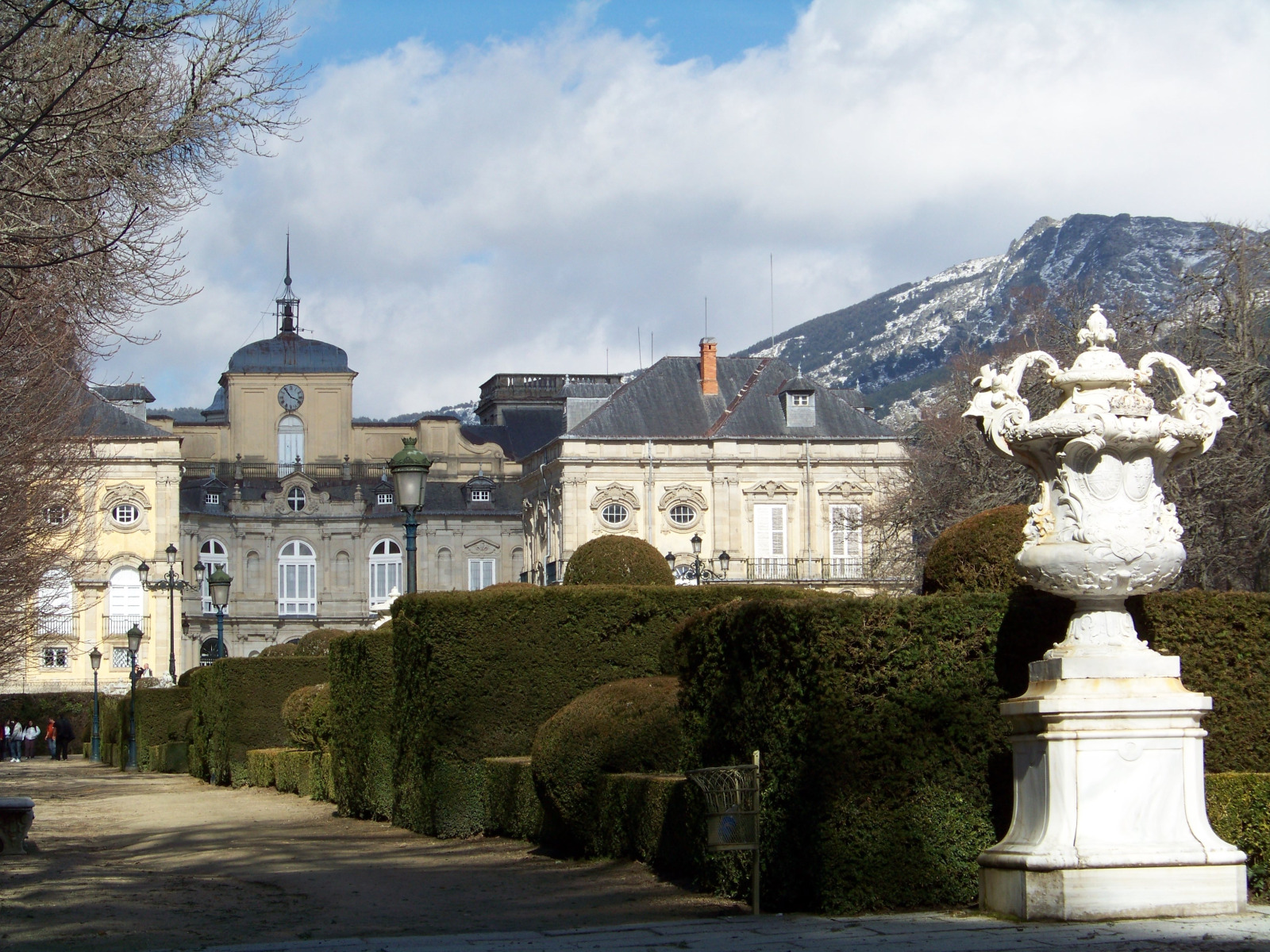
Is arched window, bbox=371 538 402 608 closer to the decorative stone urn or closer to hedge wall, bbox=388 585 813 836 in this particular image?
hedge wall, bbox=388 585 813 836

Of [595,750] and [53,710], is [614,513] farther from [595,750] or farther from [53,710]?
[595,750]

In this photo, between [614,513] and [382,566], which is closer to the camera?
[614,513]

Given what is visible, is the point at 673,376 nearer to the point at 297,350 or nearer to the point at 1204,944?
the point at 297,350

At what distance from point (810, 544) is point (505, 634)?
41201 millimetres

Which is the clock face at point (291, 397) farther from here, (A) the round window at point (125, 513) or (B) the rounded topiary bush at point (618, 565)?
(B) the rounded topiary bush at point (618, 565)

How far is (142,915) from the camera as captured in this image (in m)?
10.7

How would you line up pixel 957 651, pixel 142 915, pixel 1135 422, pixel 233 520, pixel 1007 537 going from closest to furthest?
pixel 1135 422 < pixel 957 651 < pixel 142 915 < pixel 1007 537 < pixel 233 520

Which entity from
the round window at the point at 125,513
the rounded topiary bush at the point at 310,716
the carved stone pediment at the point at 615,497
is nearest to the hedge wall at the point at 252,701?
the rounded topiary bush at the point at 310,716

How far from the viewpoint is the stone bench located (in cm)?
1472

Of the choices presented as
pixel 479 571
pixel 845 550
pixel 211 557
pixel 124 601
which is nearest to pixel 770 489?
pixel 845 550

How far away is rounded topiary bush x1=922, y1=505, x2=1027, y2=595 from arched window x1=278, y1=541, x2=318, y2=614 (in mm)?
59852

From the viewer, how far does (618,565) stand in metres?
18.4

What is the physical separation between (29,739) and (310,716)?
31.6 metres

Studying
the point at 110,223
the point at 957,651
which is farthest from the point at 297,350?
the point at 957,651
